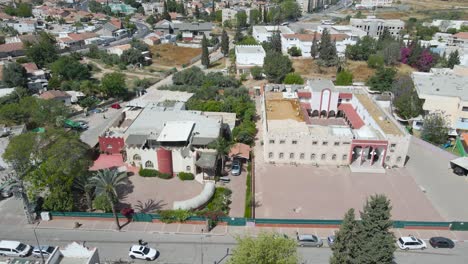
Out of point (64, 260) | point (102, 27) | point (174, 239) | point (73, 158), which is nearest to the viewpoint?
point (64, 260)

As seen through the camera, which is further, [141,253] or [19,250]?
[19,250]

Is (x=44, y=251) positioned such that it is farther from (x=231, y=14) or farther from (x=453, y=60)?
(x=231, y=14)

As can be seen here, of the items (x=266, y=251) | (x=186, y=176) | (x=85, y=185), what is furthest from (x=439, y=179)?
(x=85, y=185)

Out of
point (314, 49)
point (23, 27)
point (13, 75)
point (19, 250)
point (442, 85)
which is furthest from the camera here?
point (23, 27)

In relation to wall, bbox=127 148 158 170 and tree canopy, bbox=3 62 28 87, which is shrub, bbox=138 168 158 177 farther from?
tree canopy, bbox=3 62 28 87

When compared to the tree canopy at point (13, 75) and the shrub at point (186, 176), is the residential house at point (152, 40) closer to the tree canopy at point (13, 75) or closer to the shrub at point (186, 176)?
the tree canopy at point (13, 75)

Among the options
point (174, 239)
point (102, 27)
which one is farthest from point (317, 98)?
point (102, 27)

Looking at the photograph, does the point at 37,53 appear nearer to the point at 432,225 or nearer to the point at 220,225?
the point at 220,225
